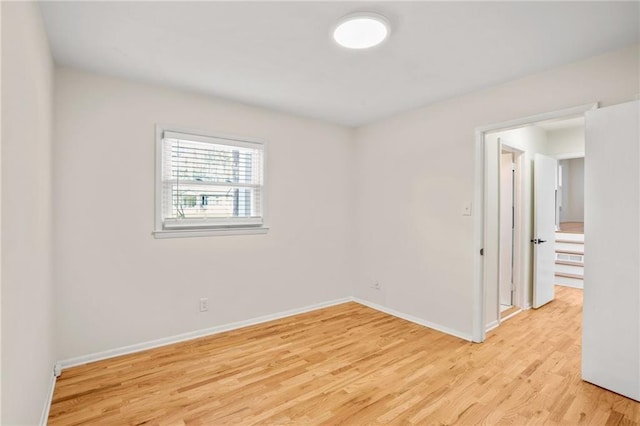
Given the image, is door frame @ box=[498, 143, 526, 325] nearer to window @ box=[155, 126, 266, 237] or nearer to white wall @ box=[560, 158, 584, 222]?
window @ box=[155, 126, 266, 237]

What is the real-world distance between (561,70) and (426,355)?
2.66 m

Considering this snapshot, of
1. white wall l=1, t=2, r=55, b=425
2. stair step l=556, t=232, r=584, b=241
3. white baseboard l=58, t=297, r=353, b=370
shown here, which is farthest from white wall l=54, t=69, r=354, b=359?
stair step l=556, t=232, r=584, b=241

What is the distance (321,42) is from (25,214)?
6.51 feet

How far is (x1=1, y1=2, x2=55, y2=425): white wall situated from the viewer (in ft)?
3.92

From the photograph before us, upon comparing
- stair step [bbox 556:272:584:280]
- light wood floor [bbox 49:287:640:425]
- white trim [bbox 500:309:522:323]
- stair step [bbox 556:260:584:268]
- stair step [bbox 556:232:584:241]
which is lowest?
light wood floor [bbox 49:287:640:425]

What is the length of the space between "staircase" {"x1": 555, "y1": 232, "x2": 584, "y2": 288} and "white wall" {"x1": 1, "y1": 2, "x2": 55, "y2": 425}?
6717 millimetres

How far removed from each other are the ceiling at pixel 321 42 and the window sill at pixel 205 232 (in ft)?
4.56

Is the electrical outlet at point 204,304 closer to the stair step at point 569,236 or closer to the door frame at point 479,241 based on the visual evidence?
the door frame at point 479,241

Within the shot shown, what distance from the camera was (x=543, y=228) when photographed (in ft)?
13.9

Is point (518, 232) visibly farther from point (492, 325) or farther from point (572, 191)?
point (572, 191)

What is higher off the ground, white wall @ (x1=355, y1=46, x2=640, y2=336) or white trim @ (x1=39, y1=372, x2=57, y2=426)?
white wall @ (x1=355, y1=46, x2=640, y2=336)

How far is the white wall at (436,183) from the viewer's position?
8.27ft

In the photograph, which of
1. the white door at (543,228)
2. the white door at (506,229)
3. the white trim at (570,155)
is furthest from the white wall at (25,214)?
the white trim at (570,155)

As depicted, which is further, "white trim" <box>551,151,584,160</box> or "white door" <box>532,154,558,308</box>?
"white trim" <box>551,151,584,160</box>
